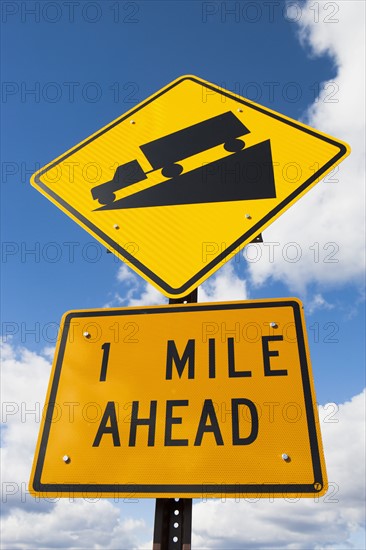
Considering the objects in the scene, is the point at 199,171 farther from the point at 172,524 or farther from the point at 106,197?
the point at 172,524

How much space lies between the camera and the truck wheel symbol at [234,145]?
2154 mm

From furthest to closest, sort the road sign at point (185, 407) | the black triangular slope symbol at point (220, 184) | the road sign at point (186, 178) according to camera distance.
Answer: the black triangular slope symbol at point (220, 184)
the road sign at point (186, 178)
the road sign at point (185, 407)

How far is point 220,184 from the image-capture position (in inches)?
79.3

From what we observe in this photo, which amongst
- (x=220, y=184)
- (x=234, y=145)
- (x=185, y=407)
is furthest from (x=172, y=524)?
(x=234, y=145)

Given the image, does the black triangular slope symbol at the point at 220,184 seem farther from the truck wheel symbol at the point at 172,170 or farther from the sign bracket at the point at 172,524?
the sign bracket at the point at 172,524

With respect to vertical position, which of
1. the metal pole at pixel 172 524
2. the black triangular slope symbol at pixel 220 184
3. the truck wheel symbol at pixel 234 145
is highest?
the truck wheel symbol at pixel 234 145

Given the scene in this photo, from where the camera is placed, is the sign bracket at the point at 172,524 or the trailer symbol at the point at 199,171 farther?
the trailer symbol at the point at 199,171

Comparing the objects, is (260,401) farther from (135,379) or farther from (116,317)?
(116,317)

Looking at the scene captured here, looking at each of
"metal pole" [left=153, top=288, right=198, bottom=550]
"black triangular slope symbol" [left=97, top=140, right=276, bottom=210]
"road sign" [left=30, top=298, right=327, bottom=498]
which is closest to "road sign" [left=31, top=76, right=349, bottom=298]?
"black triangular slope symbol" [left=97, top=140, right=276, bottom=210]

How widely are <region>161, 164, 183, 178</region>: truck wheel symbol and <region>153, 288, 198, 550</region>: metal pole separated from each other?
55.6 inches

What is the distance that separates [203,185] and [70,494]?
138 centimetres

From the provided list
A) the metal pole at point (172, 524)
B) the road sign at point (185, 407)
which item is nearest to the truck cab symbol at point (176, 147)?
the road sign at point (185, 407)

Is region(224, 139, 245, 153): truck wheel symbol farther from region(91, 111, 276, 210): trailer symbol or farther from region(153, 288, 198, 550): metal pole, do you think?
region(153, 288, 198, 550): metal pole

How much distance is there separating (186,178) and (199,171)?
0.25 ft
